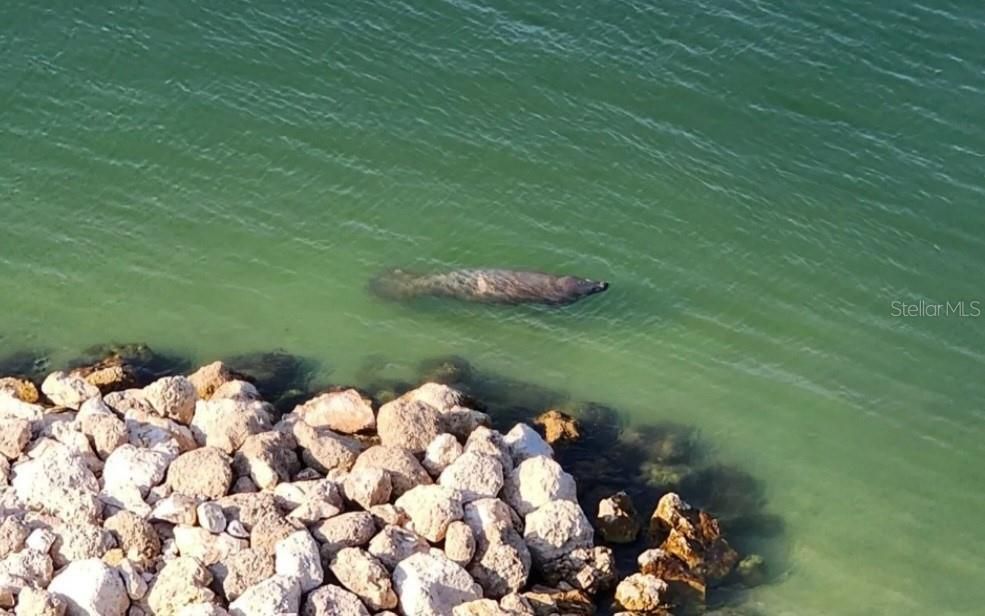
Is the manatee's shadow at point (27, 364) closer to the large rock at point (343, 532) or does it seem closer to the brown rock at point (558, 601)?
the large rock at point (343, 532)

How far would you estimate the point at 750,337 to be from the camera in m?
29.7

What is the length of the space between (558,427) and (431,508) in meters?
4.49

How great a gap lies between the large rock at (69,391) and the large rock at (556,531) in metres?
9.24

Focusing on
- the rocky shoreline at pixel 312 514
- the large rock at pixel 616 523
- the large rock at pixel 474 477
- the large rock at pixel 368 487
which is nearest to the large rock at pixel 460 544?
the rocky shoreline at pixel 312 514

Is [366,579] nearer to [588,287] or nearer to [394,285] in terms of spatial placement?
[394,285]

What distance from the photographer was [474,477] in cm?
2394

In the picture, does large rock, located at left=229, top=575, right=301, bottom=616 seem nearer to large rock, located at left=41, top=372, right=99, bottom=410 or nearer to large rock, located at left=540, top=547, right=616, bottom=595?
large rock, located at left=540, top=547, right=616, bottom=595

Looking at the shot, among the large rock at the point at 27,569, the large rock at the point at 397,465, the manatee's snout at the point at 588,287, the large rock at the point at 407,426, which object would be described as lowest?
the large rock at the point at 27,569

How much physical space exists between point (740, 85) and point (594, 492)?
46.6ft

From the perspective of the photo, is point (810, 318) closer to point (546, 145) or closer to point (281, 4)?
point (546, 145)

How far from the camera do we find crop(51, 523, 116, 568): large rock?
2184 centimetres

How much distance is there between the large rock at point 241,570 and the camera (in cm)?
2138

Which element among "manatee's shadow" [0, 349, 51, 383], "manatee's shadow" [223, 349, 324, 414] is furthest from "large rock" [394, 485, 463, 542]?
"manatee's shadow" [0, 349, 51, 383]

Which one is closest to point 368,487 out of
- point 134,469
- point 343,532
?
point 343,532
